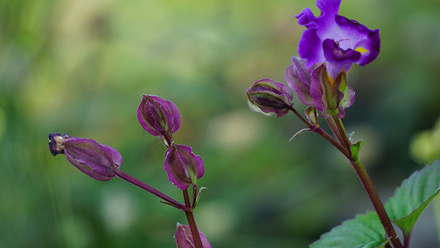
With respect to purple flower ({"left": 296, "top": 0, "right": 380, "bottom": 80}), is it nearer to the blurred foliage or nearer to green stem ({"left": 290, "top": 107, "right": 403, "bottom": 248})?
green stem ({"left": 290, "top": 107, "right": 403, "bottom": 248})

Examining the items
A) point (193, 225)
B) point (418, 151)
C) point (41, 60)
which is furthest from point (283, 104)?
point (41, 60)

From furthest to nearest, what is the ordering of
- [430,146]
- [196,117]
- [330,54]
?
[196,117], [430,146], [330,54]

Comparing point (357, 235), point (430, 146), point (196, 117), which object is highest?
point (196, 117)

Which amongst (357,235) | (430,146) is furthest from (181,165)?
(430,146)

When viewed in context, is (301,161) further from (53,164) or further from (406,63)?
(53,164)

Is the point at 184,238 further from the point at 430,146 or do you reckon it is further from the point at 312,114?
the point at 430,146

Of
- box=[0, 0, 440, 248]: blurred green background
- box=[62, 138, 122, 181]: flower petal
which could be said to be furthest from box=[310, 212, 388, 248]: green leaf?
box=[0, 0, 440, 248]: blurred green background

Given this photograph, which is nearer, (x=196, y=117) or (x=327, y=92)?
(x=327, y=92)

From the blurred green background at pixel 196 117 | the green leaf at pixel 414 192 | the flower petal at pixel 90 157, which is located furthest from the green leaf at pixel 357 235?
the blurred green background at pixel 196 117

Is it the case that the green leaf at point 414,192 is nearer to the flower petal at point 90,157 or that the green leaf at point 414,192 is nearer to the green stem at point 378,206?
the green stem at point 378,206
